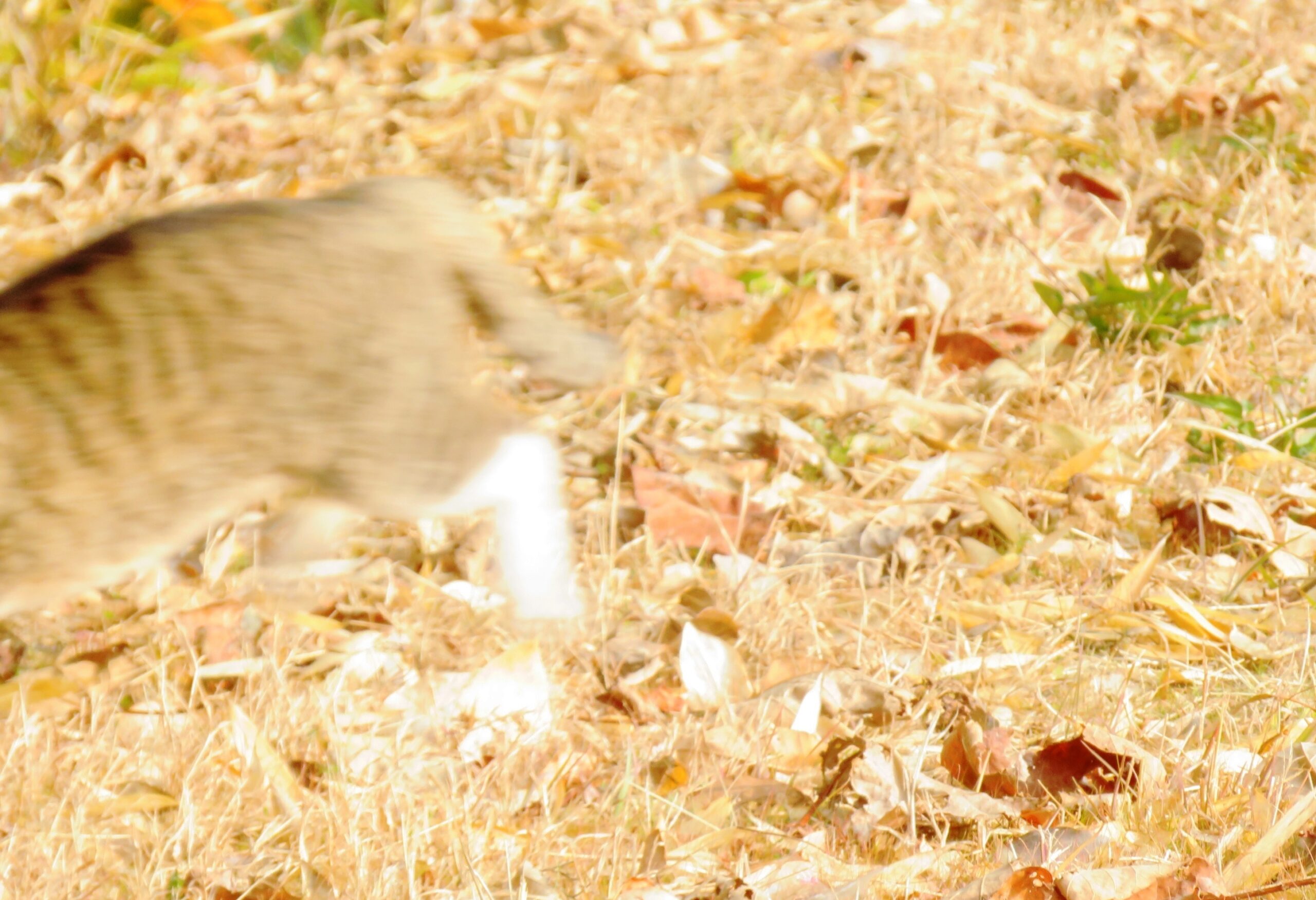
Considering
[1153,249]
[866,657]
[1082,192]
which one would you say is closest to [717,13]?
[1082,192]

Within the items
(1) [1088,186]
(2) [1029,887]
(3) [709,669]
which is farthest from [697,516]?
(1) [1088,186]

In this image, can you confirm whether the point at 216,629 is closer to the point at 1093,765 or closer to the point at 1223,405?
the point at 1093,765

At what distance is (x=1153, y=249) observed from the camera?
2949 millimetres

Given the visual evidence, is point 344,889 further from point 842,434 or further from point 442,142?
point 442,142

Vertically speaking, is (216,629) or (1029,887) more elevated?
(1029,887)

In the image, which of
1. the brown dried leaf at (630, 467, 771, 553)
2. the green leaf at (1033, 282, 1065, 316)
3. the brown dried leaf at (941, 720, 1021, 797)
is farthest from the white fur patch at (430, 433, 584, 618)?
the green leaf at (1033, 282, 1065, 316)

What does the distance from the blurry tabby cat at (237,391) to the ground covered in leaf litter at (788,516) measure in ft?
0.57

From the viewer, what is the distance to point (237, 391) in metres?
2.06

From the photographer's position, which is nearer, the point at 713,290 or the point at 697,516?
the point at 697,516

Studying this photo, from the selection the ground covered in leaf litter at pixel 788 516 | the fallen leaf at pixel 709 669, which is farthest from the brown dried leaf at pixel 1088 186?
the fallen leaf at pixel 709 669

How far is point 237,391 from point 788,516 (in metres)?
0.88

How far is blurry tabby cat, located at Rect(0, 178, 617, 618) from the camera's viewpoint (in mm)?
2031

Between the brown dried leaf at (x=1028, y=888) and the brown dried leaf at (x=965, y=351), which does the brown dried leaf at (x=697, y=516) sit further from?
the brown dried leaf at (x=1028, y=888)

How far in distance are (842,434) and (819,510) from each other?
26 cm
